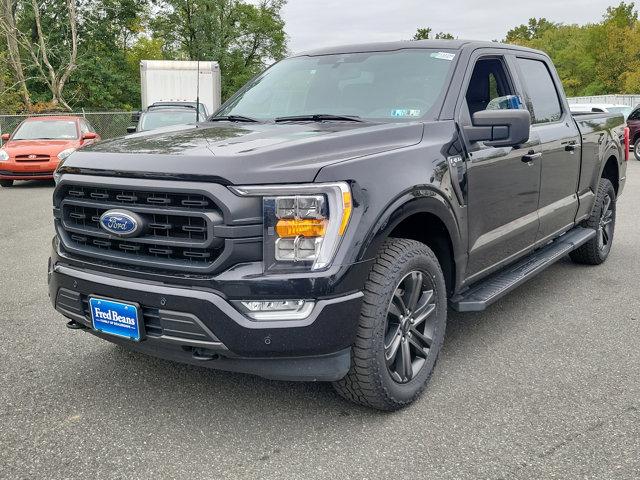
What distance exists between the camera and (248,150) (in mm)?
2789

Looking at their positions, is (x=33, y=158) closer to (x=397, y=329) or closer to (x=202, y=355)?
(x=202, y=355)

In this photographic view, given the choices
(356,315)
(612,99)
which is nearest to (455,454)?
(356,315)

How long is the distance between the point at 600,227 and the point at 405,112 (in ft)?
10.5

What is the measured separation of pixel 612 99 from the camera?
33.9 metres

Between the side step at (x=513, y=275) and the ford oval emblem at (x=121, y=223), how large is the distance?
182 cm

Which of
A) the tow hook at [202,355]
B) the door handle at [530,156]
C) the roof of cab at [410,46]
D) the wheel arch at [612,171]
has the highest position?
the roof of cab at [410,46]

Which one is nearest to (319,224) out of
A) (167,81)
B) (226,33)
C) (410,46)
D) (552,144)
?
(410,46)

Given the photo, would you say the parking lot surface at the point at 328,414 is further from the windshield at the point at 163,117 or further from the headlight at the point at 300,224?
the windshield at the point at 163,117

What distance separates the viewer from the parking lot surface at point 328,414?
106 inches

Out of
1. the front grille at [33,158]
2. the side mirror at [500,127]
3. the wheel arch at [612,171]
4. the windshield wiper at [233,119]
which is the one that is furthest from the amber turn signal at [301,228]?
the front grille at [33,158]

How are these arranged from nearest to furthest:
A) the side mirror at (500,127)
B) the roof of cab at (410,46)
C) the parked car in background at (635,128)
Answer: the side mirror at (500,127) < the roof of cab at (410,46) < the parked car in background at (635,128)

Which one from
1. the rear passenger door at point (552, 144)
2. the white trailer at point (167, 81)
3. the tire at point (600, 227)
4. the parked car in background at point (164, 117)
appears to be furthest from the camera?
the white trailer at point (167, 81)

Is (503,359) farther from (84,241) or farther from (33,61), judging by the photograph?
(33,61)

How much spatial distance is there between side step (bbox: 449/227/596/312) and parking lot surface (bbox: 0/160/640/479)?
38 cm
